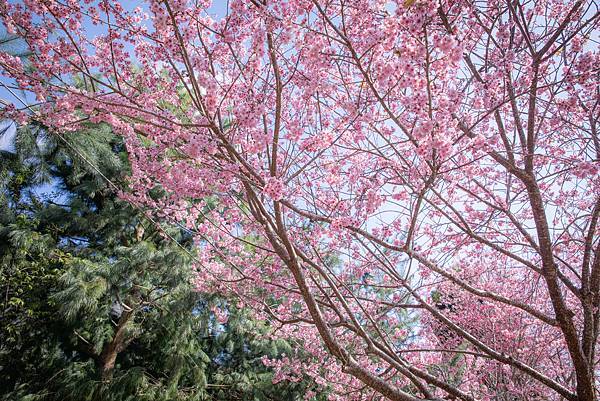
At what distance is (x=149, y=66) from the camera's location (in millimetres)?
2779

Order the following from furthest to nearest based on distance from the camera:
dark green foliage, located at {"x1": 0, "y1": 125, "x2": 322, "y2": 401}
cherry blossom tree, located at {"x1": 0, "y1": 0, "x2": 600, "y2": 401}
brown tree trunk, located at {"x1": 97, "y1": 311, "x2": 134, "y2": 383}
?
brown tree trunk, located at {"x1": 97, "y1": 311, "x2": 134, "y2": 383} → dark green foliage, located at {"x1": 0, "y1": 125, "x2": 322, "y2": 401} → cherry blossom tree, located at {"x1": 0, "y1": 0, "x2": 600, "y2": 401}

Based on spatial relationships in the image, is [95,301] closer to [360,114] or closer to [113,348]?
[113,348]

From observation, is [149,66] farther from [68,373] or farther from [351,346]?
[68,373]

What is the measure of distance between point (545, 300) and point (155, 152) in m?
4.76

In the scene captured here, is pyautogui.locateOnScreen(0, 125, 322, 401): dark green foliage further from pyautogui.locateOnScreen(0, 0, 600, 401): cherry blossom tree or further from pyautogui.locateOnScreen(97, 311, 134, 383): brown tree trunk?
pyautogui.locateOnScreen(0, 0, 600, 401): cherry blossom tree

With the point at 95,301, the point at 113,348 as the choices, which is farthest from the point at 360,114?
the point at 113,348

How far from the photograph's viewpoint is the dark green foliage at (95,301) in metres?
5.27

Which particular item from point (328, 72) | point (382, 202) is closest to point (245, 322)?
point (382, 202)

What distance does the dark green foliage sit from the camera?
5.27 meters

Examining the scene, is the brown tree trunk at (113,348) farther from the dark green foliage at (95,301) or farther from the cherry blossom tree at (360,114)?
the cherry blossom tree at (360,114)

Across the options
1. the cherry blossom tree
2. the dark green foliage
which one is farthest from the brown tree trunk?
the cherry blossom tree

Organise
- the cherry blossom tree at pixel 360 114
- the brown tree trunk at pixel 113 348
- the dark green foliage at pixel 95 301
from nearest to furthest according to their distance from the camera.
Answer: the cherry blossom tree at pixel 360 114, the dark green foliage at pixel 95 301, the brown tree trunk at pixel 113 348

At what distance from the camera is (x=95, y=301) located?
5.05 m

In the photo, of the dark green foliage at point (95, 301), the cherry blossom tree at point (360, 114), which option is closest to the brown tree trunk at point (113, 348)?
the dark green foliage at point (95, 301)
